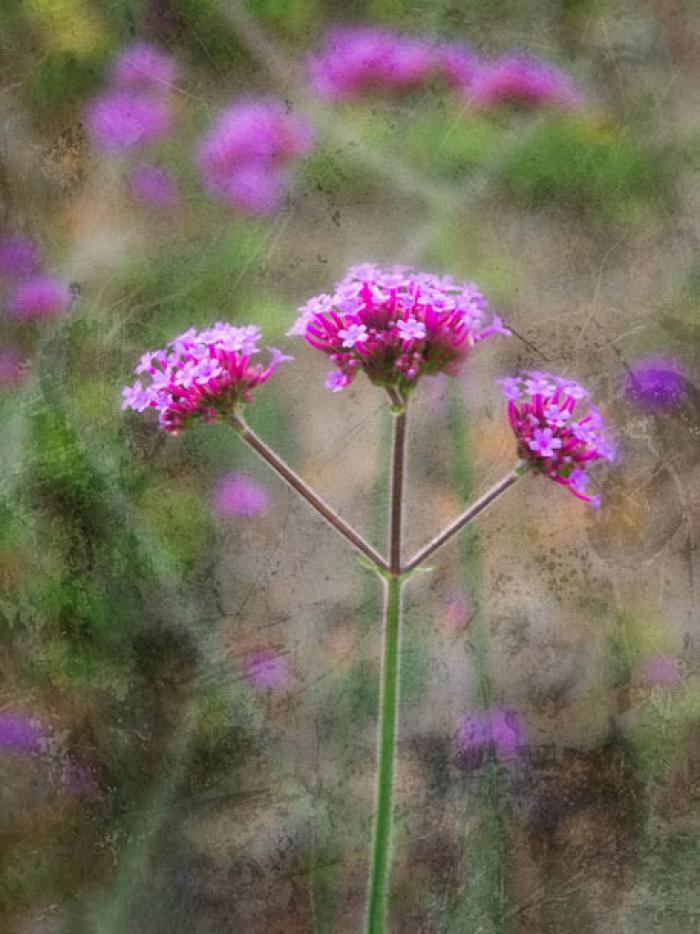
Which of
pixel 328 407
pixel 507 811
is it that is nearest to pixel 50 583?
pixel 328 407

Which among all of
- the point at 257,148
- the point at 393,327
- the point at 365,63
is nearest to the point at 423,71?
the point at 365,63

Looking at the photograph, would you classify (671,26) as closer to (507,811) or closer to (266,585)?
(266,585)

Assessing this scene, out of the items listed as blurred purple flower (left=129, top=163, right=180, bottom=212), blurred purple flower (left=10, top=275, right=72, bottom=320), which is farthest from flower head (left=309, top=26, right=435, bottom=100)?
blurred purple flower (left=10, top=275, right=72, bottom=320)

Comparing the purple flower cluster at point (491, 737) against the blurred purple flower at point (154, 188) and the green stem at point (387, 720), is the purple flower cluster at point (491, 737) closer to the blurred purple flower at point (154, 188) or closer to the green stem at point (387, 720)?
the green stem at point (387, 720)

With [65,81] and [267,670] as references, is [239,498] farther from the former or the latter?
[65,81]

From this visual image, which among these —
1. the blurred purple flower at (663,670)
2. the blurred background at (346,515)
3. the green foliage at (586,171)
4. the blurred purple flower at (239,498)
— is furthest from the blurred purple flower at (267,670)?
the green foliage at (586,171)
